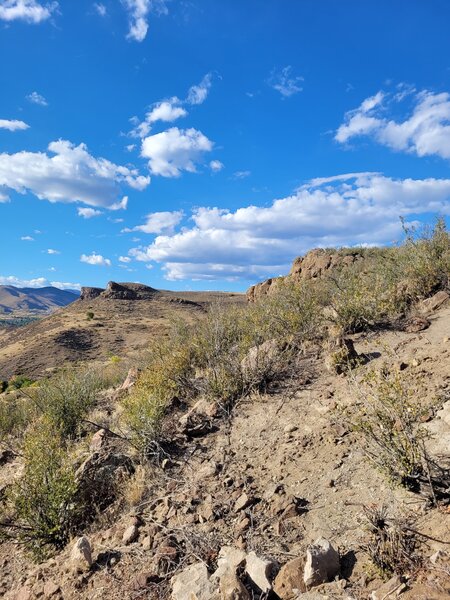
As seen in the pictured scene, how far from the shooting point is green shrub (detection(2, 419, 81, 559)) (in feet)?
17.1

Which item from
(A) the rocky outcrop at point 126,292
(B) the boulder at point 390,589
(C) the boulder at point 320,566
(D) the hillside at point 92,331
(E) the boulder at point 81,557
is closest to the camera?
(B) the boulder at point 390,589

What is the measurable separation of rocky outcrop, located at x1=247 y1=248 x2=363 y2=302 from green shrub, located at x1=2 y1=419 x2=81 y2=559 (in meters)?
19.0

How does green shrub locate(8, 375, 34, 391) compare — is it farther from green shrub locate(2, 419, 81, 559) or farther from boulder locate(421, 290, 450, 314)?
boulder locate(421, 290, 450, 314)

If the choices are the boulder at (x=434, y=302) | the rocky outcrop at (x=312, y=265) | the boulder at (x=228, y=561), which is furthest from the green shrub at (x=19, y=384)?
the boulder at (x=228, y=561)

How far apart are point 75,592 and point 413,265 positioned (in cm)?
973

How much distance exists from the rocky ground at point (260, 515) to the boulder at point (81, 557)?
16 mm

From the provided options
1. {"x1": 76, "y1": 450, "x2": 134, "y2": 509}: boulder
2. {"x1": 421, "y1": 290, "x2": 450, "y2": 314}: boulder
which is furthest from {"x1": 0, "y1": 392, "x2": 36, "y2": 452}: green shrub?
{"x1": 421, "y1": 290, "x2": 450, "y2": 314}: boulder

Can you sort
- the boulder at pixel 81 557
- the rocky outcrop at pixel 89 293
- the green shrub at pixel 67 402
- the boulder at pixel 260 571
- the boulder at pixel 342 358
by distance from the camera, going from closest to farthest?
the boulder at pixel 260 571
the boulder at pixel 81 557
the boulder at pixel 342 358
the green shrub at pixel 67 402
the rocky outcrop at pixel 89 293

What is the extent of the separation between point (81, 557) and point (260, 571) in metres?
2.13

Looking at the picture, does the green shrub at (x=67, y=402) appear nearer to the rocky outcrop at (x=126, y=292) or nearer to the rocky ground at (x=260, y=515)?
the rocky ground at (x=260, y=515)

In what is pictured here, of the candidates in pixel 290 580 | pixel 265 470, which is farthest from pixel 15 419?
pixel 290 580

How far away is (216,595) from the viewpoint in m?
3.42

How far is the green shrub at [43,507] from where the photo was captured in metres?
5.21

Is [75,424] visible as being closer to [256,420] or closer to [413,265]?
[256,420]
